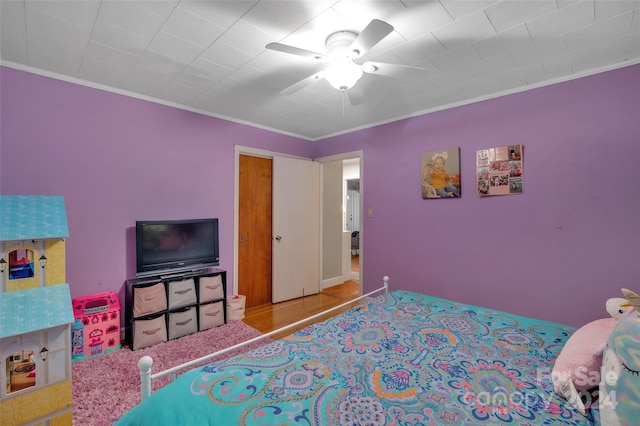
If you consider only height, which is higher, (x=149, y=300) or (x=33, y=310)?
(x=33, y=310)

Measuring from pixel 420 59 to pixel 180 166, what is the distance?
105 inches

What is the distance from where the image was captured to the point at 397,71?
2254 mm

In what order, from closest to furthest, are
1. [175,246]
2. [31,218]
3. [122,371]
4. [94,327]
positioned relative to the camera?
[31,218], [122,371], [94,327], [175,246]

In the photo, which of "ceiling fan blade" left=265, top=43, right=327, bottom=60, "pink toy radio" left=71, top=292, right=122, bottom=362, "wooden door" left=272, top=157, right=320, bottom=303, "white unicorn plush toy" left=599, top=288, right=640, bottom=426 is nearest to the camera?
"white unicorn plush toy" left=599, top=288, right=640, bottom=426

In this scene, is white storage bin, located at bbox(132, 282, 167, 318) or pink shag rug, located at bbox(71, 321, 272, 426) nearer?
pink shag rug, located at bbox(71, 321, 272, 426)

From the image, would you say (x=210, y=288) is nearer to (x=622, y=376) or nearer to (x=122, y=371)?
(x=122, y=371)

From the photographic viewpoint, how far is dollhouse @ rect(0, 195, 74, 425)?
145 centimetres

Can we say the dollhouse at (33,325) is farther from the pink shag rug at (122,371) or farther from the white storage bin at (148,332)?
the white storage bin at (148,332)

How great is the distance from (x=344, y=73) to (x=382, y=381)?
175 cm

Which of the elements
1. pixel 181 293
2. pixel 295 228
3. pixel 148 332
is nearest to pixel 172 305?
pixel 181 293

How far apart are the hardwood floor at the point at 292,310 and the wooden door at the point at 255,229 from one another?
265 mm

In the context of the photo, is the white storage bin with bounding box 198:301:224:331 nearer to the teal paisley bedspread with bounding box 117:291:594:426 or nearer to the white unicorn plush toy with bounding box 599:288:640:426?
the teal paisley bedspread with bounding box 117:291:594:426

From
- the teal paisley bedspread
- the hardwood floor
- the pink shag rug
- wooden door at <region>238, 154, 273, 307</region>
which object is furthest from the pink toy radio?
the teal paisley bedspread

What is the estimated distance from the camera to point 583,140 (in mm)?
2361
